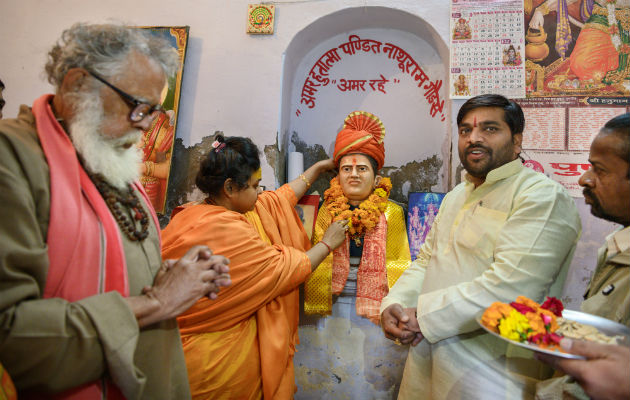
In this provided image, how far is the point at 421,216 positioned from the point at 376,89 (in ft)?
4.80

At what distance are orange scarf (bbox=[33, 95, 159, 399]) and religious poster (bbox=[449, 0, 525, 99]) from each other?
9.52 feet

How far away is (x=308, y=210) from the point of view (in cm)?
329

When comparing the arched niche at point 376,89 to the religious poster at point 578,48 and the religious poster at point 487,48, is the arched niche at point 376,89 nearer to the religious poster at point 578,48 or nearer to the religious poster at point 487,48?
the religious poster at point 487,48

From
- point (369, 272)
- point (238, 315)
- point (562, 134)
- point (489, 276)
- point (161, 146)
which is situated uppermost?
point (562, 134)

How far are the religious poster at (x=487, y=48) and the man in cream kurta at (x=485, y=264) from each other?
1.34 m

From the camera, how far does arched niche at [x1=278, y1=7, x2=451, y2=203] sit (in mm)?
3709

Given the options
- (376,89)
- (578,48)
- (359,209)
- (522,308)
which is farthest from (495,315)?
(376,89)

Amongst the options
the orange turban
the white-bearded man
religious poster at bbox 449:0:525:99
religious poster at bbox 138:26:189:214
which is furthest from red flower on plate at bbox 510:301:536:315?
religious poster at bbox 138:26:189:214

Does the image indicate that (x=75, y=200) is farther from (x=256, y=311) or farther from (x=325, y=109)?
(x=325, y=109)

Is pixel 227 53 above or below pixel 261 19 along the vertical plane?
below

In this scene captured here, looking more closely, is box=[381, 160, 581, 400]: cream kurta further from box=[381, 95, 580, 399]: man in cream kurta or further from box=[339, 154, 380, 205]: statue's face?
box=[339, 154, 380, 205]: statue's face

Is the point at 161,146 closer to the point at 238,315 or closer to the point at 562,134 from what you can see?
the point at 238,315

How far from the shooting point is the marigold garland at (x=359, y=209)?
118 inches

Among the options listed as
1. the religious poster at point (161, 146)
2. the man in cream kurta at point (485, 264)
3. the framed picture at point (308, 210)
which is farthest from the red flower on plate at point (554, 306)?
the religious poster at point (161, 146)
